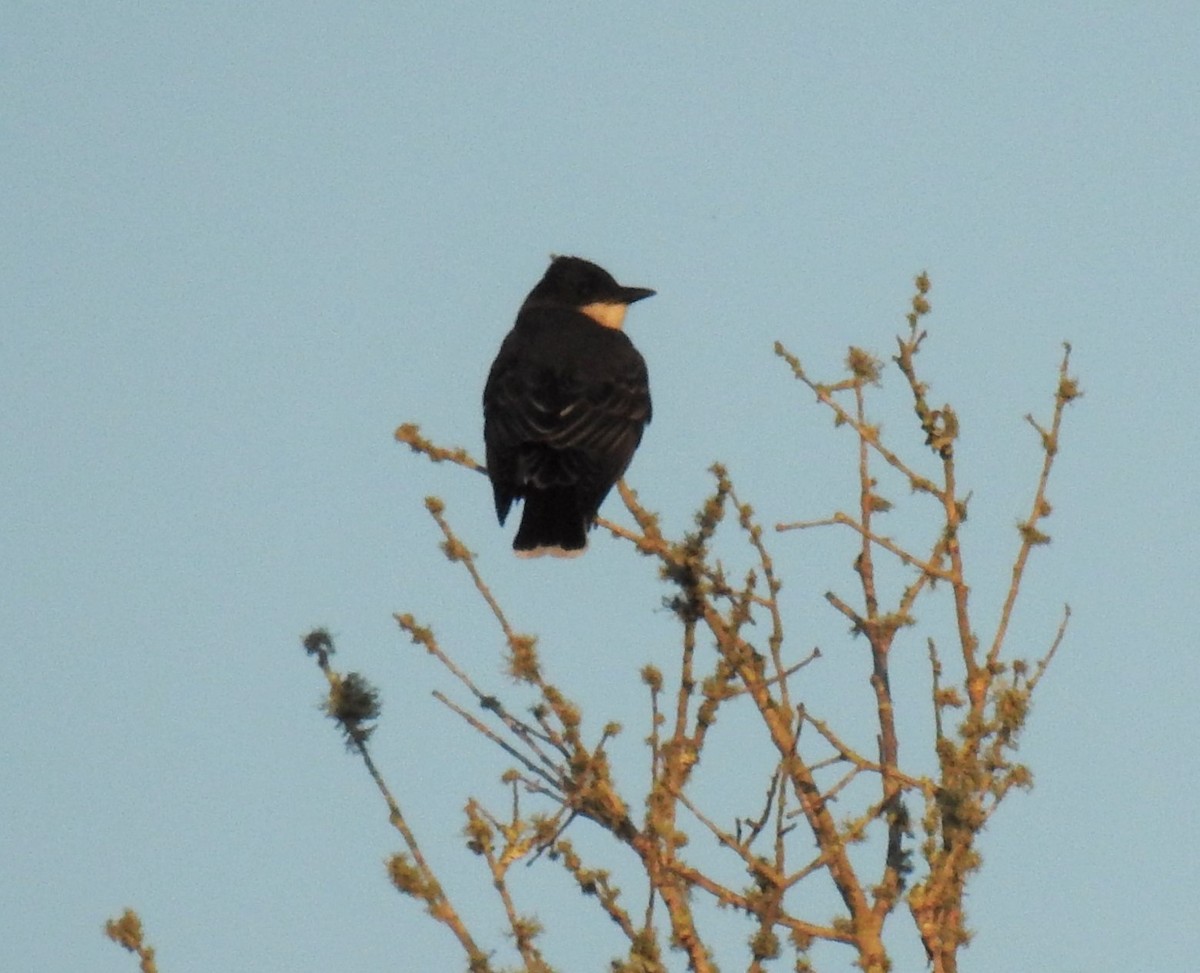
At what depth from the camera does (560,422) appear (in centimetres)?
820

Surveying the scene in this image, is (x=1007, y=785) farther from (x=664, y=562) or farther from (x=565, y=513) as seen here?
(x=565, y=513)

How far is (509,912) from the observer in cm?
391

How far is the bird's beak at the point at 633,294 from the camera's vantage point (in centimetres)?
982

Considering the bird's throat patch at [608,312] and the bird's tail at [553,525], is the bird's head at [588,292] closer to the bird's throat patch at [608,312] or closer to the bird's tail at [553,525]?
the bird's throat patch at [608,312]

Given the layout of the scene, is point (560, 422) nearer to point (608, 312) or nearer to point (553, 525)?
point (553, 525)

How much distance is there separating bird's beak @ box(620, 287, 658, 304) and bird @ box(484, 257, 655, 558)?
41 cm

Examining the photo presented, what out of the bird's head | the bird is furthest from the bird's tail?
the bird's head

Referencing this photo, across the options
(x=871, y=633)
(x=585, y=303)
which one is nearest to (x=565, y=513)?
(x=585, y=303)

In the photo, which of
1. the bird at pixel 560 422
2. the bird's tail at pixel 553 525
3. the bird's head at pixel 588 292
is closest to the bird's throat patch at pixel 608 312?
the bird's head at pixel 588 292

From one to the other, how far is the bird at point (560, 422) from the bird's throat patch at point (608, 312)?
357mm

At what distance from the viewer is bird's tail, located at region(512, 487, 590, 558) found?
7.92m

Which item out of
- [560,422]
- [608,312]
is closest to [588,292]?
[608,312]

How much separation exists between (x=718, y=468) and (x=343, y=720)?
1534 mm

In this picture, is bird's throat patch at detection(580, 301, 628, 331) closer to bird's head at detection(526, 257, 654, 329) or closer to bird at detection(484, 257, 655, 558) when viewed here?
bird's head at detection(526, 257, 654, 329)
